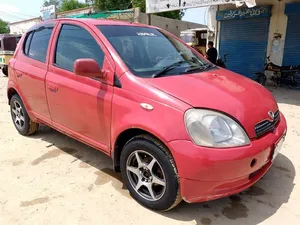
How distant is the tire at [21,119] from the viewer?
4.41m

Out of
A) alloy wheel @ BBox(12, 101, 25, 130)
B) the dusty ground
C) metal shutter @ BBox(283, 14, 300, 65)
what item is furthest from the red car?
metal shutter @ BBox(283, 14, 300, 65)

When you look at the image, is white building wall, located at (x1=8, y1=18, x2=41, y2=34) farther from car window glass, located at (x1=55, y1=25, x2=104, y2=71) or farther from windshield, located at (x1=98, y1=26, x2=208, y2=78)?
windshield, located at (x1=98, y1=26, x2=208, y2=78)

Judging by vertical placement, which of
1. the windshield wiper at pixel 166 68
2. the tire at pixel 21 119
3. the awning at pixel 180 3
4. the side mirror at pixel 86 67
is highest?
the awning at pixel 180 3

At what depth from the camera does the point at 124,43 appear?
10.00ft

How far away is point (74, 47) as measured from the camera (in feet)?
10.8

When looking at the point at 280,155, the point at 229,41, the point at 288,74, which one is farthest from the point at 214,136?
the point at 229,41

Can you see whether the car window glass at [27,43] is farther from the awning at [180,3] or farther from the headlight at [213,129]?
the awning at [180,3]

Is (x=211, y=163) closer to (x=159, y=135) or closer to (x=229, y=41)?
(x=159, y=135)

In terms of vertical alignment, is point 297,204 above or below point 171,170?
below

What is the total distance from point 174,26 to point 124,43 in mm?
18474

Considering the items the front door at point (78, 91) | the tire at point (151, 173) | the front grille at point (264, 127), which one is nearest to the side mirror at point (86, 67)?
the front door at point (78, 91)

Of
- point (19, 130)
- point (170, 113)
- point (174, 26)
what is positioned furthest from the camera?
point (174, 26)

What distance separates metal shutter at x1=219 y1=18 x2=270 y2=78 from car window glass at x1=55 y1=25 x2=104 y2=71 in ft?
30.8

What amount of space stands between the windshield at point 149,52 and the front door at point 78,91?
211mm
